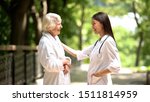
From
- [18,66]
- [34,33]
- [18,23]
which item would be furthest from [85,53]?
[34,33]

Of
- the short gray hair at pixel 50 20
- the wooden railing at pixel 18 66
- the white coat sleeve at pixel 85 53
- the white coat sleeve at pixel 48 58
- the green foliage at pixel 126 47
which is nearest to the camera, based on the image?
the white coat sleeve at pixel 48 58

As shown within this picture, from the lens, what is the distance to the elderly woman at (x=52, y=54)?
5770 mm

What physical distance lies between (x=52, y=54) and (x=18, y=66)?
10251mm

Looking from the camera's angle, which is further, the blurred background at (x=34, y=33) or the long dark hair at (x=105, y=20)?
the blurred background at (x=34, y=33)

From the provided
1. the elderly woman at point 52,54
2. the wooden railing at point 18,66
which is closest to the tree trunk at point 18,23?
the wooden railing at point 18,66

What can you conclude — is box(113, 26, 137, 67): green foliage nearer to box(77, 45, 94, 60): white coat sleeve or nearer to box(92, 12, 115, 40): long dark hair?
box(77, 45, 94, 60): white coat sleeve

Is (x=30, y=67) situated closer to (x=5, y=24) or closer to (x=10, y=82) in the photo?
(x=10, y=82)

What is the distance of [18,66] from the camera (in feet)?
52.3

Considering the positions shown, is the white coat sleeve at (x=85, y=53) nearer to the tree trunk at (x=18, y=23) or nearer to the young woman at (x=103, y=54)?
the young woman at (x=103, y=54)

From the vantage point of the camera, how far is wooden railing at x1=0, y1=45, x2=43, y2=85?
44.4 ft

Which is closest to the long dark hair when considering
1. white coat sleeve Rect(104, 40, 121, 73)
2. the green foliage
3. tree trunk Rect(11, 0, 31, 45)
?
white coat sleeve Rect(104, 40, 121, 73)

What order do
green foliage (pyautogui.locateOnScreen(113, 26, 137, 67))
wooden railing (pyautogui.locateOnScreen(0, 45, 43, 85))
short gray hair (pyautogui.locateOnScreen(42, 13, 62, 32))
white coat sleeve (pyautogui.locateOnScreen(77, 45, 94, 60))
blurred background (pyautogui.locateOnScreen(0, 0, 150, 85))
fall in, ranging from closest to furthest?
short gray hair (pyautogui.locateOnScreen(42, 13, 62, 32)) → white coat sleeve (pyautogui.locateOnScreen(77, 45, 94, 60)) → wooden railing (pyautogui.locateOnScreen(0, 45, 43, 85)) → blurred background (pyautogui.locateOnScreen(0, 0, 150, 85)) → green foliage (pyautogui.locateOnScreen(113, 26, 137, 67))

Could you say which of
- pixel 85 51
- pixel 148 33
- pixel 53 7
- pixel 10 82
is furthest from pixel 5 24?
pixel 148 33

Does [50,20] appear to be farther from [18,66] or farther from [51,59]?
[18,66]
